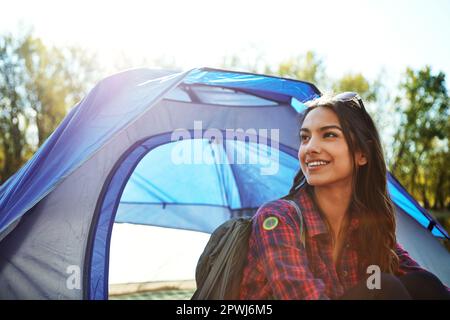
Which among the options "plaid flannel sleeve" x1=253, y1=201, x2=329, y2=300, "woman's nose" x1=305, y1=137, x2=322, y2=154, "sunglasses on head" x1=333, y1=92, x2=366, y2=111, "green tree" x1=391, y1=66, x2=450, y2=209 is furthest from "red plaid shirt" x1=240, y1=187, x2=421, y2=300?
"green tree" x1=391, y1=66, x2=450, y2=209

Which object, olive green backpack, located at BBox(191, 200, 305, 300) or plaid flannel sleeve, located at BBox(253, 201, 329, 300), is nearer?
plaid flannel sleeve, located at BBox(253, 201, 329, 300)

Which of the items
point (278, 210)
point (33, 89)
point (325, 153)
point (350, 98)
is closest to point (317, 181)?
point (325, 153)

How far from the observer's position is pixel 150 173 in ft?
10.5

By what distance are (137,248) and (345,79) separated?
15273mm

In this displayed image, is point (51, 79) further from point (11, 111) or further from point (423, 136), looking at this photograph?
point (423, 136)

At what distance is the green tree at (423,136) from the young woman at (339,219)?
13100 mm

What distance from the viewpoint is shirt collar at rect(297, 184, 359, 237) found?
148 centimetres

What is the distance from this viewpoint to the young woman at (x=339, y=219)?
1372 mm

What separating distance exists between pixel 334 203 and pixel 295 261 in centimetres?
40

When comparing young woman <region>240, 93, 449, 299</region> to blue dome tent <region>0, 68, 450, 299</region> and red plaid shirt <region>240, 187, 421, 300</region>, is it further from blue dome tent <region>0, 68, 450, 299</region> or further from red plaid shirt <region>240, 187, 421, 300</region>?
blue dome tent <region>0, 68, 450, 299</region>

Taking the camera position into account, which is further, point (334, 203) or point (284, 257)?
point (334, 203)

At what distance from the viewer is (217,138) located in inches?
123

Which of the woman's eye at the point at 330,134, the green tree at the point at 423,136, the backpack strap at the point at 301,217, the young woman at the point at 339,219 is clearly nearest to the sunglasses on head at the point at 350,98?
the young woman at the point at 339,219

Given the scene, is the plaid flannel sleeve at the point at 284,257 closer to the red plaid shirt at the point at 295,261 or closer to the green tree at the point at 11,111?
the red plaid shirt at the point at 295,261
